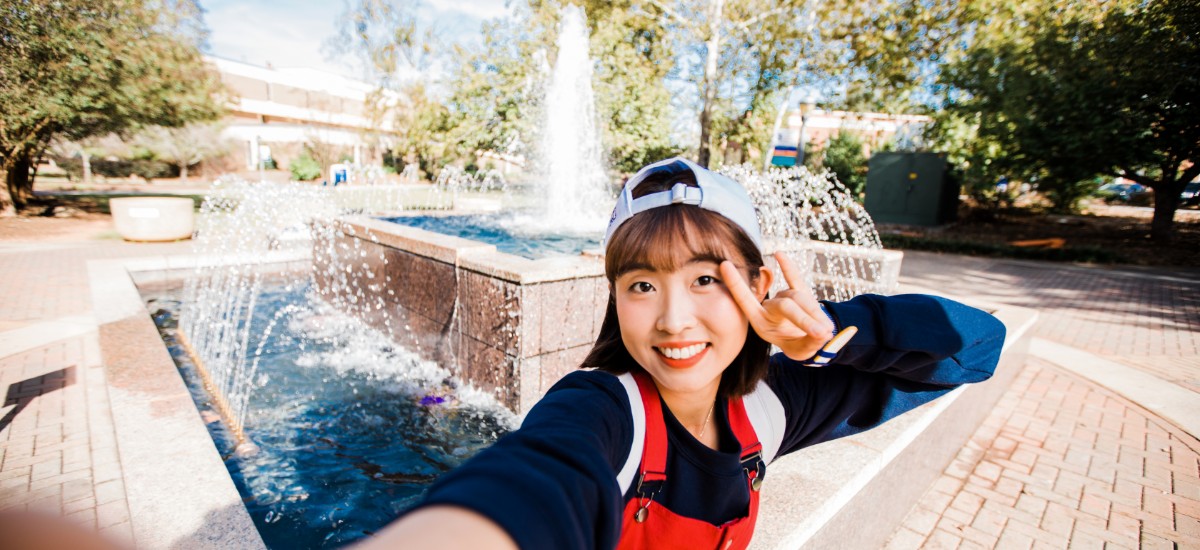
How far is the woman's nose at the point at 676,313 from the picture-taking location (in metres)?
1.25

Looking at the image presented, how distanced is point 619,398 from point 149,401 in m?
3.82

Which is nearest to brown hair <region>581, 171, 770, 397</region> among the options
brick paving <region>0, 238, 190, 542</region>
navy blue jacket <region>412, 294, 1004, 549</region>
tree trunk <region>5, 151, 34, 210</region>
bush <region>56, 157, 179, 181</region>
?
navy blue jacket <region>412, 294, 1004, 549</region>

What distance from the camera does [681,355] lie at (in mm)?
1282

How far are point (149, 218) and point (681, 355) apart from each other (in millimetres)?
14069

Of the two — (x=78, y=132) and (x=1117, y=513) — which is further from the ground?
(x=78, y=132)

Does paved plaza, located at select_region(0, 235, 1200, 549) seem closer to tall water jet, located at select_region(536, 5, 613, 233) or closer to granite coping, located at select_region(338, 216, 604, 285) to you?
granite coping, located at select_region(338, 216, 604, 285)

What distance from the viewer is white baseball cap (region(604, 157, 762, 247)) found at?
1.33 m

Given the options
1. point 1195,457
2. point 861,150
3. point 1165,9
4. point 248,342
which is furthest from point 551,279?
point 861,150

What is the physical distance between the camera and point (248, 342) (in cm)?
574

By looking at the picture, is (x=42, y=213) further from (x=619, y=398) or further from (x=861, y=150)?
(x=861, y=150)

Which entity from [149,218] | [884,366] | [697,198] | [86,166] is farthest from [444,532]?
[86,166]

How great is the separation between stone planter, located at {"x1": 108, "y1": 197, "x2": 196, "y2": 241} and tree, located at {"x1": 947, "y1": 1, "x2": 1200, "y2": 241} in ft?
68.1

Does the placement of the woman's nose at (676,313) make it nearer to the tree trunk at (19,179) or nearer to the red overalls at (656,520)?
the red overalls at (656,520)

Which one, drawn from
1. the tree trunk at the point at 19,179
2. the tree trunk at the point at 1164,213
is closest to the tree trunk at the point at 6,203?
the tree trunk at the point at 19,179
